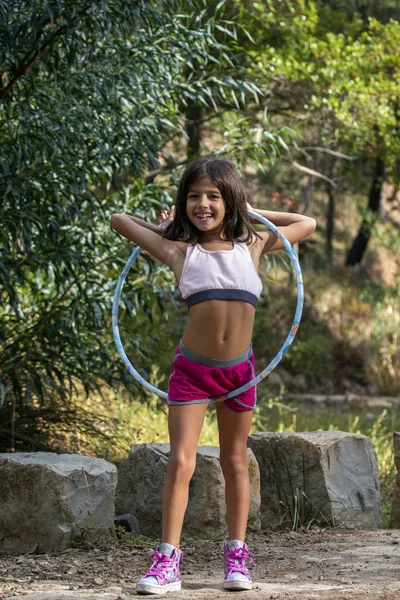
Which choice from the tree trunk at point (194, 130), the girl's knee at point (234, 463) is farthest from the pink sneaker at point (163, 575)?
the tree trunk at point (194, 130)

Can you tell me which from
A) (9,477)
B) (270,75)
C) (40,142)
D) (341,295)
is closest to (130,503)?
(9,477)

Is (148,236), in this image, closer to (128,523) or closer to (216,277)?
(216,277)

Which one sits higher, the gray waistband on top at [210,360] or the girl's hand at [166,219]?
the girl's hand at [166,219]

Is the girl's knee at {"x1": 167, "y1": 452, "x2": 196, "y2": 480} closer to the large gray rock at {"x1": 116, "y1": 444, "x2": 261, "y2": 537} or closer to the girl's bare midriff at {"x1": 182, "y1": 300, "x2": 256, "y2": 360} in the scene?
the girl's bare midriff at {"x1": 182, "y1": 300, "x2": 256, "y2": 360}

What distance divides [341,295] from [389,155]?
137 inches

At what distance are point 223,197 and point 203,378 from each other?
0.63 m

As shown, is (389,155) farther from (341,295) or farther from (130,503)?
(130,503)

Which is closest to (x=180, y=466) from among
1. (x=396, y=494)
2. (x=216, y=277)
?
(x=216, y=277)

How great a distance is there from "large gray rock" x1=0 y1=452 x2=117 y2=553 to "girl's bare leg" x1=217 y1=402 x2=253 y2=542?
879 millimetres

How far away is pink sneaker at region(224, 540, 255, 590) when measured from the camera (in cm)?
Answer: 288

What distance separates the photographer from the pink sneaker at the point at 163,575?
278 centimetres

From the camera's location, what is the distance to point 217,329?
2967mm

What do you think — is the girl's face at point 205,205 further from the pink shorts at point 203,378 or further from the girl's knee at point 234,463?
the girl's knee at point 234,463

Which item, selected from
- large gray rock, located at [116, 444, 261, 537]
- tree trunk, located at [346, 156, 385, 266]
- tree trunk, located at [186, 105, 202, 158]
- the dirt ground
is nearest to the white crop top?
the dirt ground
